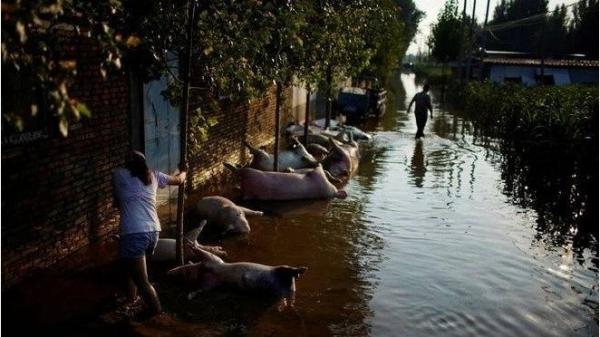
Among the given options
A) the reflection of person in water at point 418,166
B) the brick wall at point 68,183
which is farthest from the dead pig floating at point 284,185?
the brick wall at point 68,183

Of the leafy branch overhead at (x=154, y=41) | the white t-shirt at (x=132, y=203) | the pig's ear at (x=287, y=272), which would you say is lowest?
the pig's ear at (x=287, y=272)

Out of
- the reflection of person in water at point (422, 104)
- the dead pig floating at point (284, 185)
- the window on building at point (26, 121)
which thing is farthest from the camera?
the reflection of person in water at point (422, 104)

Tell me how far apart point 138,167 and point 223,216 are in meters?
2.92

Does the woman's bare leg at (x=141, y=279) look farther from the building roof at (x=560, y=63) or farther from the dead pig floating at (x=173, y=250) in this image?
the building roof at (x=560, y=63)

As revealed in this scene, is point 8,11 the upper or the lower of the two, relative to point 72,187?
upper

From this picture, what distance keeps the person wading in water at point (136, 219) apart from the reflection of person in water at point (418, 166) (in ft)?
24.5

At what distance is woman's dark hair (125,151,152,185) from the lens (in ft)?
16.8

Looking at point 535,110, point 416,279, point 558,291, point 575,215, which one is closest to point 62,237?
point 416,279

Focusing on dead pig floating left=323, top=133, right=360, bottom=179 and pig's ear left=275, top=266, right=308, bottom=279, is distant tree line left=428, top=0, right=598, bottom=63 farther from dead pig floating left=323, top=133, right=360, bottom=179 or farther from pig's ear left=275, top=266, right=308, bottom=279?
pig's ear left=275, top=266, right=308, bottom=279

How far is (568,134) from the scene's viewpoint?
14172mm

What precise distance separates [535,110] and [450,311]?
1265cm

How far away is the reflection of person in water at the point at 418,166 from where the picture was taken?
40.0 ft

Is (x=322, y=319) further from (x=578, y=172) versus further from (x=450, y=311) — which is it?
(x=578, y=172)

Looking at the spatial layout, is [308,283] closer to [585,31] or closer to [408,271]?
[408,271]
